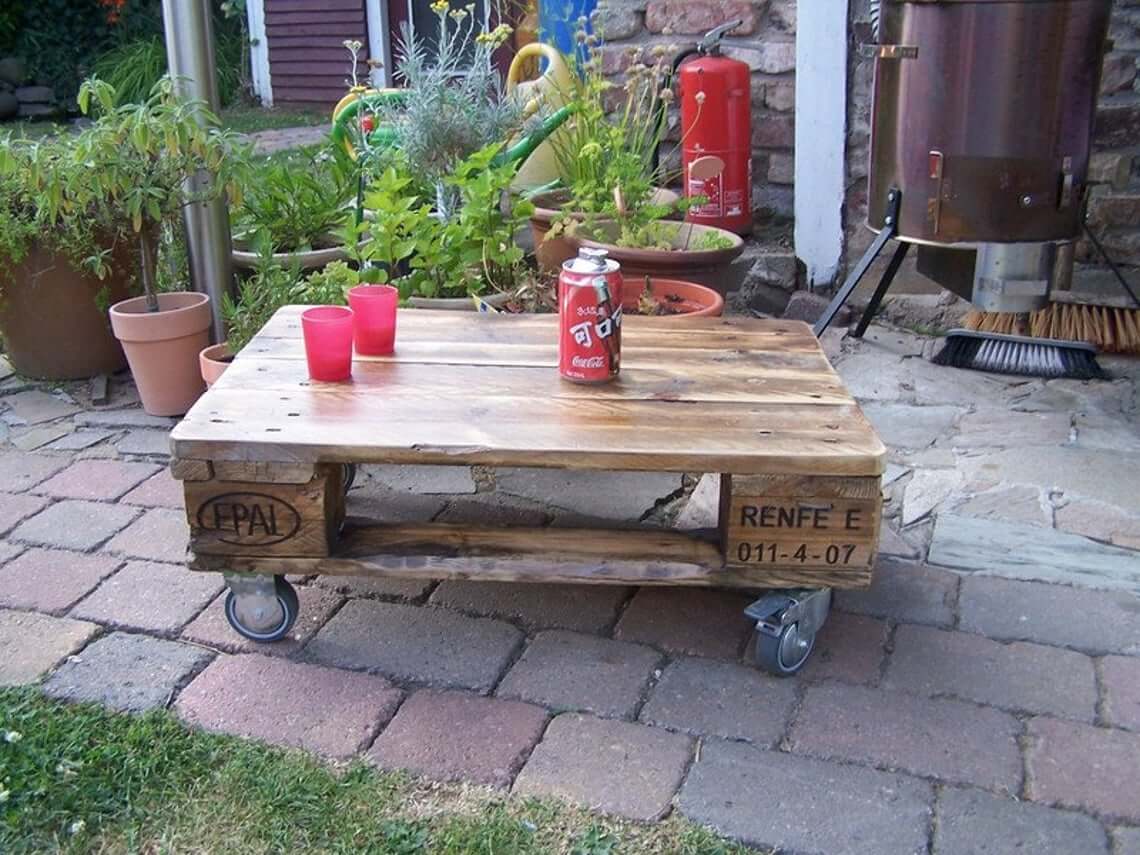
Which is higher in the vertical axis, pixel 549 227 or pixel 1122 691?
pixel 549 227

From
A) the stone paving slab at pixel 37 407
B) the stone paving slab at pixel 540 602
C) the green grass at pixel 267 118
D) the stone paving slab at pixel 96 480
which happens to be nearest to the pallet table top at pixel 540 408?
the stone paving slab at pixel 540 602

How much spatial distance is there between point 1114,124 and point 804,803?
287 centimetres

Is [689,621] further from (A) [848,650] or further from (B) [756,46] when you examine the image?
(B) [756,46]

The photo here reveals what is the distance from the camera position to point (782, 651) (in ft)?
7.08

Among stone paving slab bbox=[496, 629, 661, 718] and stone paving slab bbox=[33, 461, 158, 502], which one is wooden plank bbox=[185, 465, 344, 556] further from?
stone paving slab bbox=[33, 461, 158, 502]

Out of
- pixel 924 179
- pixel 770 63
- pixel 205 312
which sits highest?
pixel 770 63

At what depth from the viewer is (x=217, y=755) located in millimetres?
1963

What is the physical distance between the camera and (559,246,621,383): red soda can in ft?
7.27

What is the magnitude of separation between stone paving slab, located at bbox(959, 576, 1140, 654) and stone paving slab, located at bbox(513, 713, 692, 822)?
75 centimetres

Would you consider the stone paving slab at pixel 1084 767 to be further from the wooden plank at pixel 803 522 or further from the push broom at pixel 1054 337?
the push broom at pixel 1054 337

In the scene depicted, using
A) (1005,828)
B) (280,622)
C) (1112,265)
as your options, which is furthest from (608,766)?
(1112,265)

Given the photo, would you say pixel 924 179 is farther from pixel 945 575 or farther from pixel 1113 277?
pixel 945 575

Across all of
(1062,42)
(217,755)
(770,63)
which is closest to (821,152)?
(770,63)

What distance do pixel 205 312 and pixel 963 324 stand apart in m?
2.45
